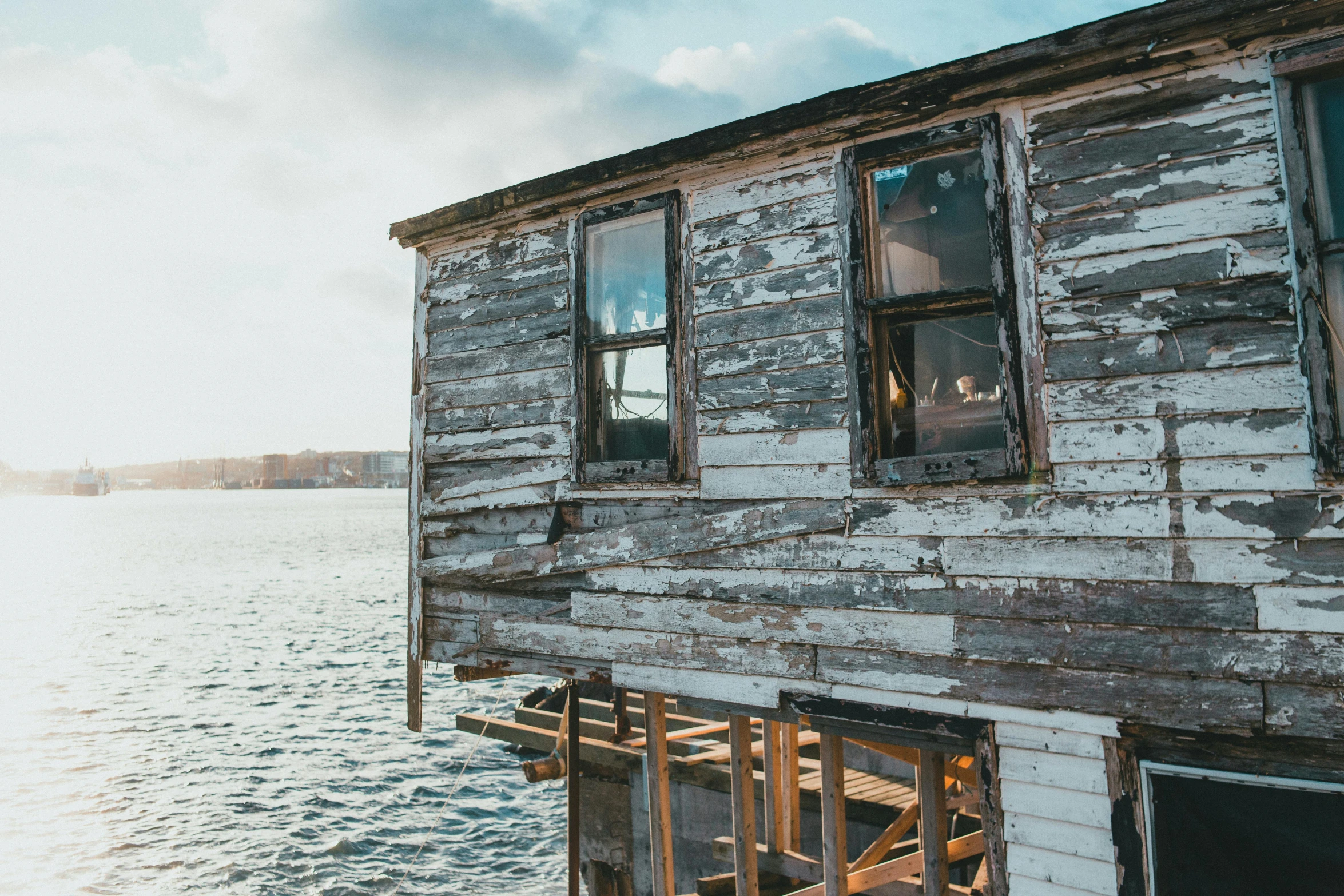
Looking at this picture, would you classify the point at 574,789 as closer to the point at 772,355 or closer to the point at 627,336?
the point at 627,336

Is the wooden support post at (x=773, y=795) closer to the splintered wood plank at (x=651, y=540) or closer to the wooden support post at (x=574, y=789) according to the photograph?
the wooden support post at (x=574, y=789)

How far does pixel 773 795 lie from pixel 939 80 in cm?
688

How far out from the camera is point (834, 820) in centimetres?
584

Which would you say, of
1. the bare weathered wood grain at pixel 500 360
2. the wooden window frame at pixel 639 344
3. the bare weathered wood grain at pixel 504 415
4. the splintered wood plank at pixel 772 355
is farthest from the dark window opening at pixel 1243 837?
the bare weathered wood grain at pixel 500 360

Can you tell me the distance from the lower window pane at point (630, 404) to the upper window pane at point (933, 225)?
165cm

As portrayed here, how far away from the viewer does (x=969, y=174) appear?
178 inches

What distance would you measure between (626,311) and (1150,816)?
426 cm

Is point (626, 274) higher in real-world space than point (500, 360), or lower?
higher

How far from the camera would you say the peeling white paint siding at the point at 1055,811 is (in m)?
3.98

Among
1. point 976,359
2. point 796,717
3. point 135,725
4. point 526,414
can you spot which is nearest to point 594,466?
point 526,414

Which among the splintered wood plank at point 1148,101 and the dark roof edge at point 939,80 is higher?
the dark roof edge at point 939,80

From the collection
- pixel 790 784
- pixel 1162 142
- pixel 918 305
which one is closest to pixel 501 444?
pixel 918 305

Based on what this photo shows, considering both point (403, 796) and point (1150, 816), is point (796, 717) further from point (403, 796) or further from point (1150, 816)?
point (403, 796)

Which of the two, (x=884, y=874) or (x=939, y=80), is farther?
(x=884, y=874)
